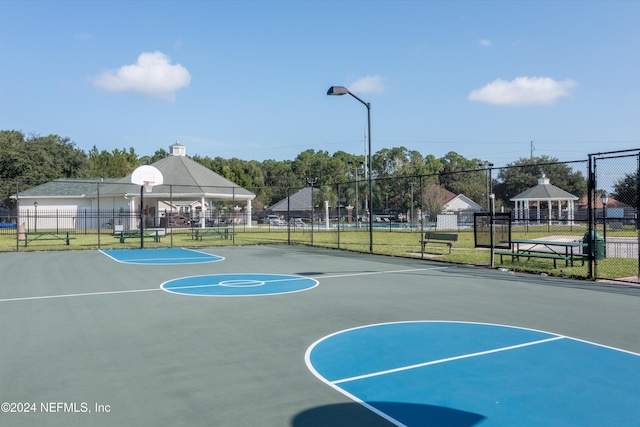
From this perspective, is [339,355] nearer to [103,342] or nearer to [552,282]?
[103,342]

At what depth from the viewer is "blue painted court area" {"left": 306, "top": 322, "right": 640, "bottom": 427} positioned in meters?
4.27

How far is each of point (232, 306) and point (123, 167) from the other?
72.3 meters

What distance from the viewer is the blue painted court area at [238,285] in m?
10.7

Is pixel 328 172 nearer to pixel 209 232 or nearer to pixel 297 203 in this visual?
pixel 297 203

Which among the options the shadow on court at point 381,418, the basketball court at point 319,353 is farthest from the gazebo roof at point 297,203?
the shadow on court at point 381,418

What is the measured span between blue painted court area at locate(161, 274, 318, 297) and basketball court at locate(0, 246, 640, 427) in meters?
0.10

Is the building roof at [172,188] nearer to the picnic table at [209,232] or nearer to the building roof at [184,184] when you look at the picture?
the building roof at [184,184]

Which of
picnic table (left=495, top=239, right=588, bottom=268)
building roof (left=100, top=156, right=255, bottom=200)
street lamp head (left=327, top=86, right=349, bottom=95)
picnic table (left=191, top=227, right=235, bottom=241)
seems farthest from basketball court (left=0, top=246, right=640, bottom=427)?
building roof (left=100, top=156, right=255, bottom=200)

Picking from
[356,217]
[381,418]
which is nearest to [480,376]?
[381,418]

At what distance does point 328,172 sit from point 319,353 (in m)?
98.5

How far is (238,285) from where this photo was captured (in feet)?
38.5

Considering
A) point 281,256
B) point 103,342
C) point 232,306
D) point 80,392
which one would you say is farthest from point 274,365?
point 281,256

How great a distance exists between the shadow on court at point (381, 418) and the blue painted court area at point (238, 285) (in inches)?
248

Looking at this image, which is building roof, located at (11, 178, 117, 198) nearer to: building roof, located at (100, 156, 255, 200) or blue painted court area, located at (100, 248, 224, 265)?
building roof, located at (100, 156, 255, 200)
